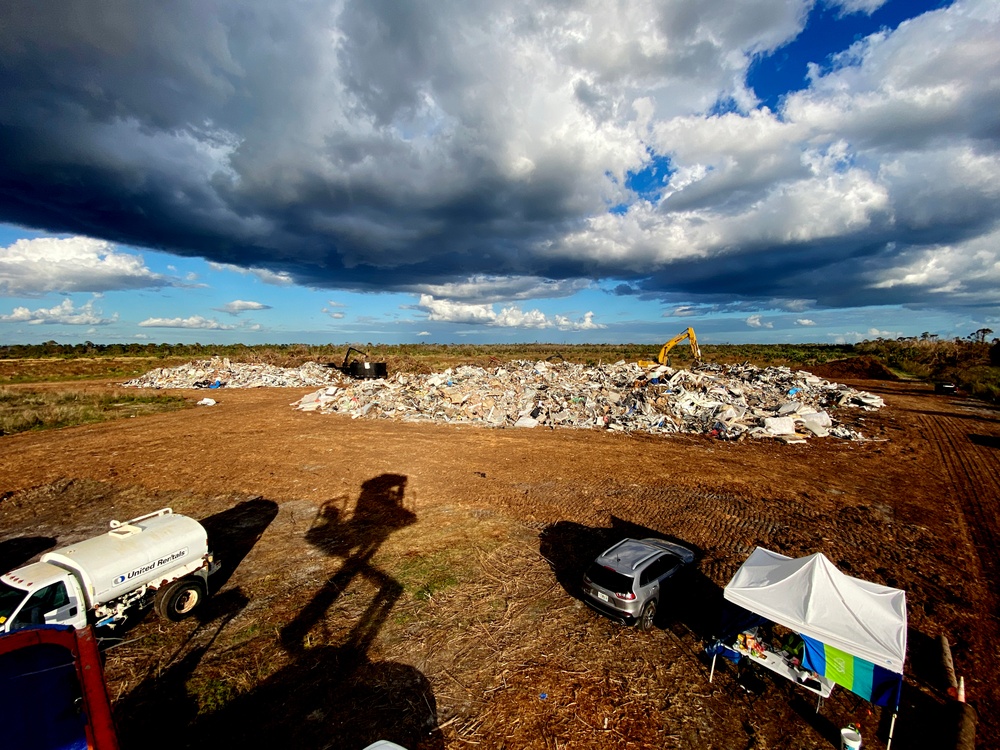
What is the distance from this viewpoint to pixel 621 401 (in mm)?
23938

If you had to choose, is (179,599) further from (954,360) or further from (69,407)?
(954,360)

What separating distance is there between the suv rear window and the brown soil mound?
4609 centimetres

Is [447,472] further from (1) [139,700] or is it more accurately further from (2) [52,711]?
(2) [52,711]

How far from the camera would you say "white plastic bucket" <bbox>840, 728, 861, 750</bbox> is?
459 cm

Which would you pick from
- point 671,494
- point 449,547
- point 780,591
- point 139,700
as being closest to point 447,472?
point 449,547

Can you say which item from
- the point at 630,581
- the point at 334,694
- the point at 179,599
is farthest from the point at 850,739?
the point at 179,599

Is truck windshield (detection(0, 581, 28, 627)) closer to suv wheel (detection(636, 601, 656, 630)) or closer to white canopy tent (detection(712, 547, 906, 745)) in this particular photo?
suv wheel (detection(636, 601, 656, 630))

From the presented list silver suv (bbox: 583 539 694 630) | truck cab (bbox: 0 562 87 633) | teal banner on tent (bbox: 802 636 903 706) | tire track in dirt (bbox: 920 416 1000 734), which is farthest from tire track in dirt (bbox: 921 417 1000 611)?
truck cab (bbox: 0 562 87 633)

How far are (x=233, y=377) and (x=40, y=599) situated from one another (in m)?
39.5

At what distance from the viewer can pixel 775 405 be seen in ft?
73.7

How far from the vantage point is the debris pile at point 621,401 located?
2075 centimetres

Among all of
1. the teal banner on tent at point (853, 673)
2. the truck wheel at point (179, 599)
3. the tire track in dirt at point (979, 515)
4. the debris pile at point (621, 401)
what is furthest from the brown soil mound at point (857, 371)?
the truck wheel at point (179, 599)

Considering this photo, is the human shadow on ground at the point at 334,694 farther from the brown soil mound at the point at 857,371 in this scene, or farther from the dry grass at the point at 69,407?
the brown soil mound at the point at 857,371

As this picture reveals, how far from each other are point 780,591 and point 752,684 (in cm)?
157
